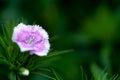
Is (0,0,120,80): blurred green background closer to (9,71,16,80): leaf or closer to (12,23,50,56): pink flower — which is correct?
(12,23,50,56): pink flower

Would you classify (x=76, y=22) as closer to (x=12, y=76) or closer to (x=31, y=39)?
(x=31, y=39)

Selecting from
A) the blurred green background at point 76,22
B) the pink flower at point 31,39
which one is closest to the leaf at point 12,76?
the pink flower at point 31,39

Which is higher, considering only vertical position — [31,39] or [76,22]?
[76,22]

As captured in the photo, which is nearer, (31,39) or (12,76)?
(12,76)

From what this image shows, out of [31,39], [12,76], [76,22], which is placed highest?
[76,22]

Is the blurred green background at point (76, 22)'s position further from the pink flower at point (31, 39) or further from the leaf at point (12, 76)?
the leaf at point (12, 76)

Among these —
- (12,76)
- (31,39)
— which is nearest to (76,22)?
(31,39)

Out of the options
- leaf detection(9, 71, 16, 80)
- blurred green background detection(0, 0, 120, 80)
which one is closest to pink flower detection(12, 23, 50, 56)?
leaf detection(9, 71, 16, 80)

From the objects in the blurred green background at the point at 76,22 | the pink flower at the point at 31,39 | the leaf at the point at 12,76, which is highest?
the blurred green background at the point at 76,22
